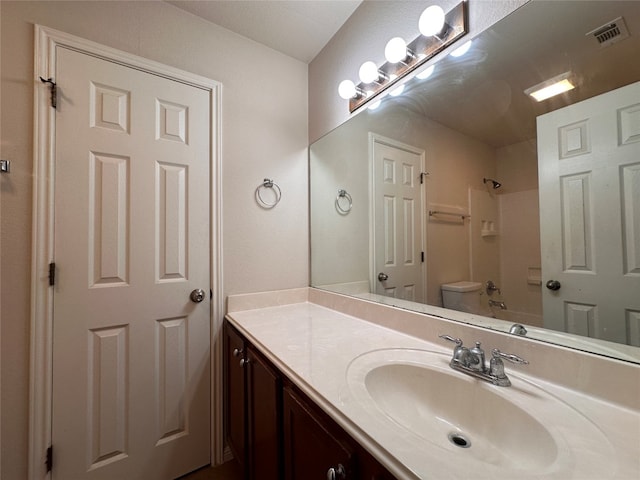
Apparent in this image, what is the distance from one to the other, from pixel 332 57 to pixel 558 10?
3.63 feet

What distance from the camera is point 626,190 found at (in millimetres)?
666

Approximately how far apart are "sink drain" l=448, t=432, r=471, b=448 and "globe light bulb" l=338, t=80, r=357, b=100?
1.48 m

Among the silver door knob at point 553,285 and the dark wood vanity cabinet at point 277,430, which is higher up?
the silver door knob at point 553,285

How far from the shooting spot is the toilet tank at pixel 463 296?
3.14ft

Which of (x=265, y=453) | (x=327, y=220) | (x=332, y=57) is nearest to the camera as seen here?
(x=265, y=453)

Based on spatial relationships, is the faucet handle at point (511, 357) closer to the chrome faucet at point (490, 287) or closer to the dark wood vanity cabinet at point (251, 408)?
the chrome faucet at point (490, 287)

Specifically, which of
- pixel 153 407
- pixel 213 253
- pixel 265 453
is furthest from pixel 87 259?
pixel 265 453

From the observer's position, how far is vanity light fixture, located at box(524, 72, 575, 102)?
76cm

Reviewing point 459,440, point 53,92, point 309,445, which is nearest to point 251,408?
point 309,445

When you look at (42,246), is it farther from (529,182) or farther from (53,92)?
(529,182)

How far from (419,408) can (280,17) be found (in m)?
1.89

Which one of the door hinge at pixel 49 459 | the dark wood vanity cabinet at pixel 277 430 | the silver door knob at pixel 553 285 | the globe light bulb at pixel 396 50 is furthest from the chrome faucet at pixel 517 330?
the door hinge at pixel 49 459

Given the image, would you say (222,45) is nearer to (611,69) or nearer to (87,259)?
(87,259)

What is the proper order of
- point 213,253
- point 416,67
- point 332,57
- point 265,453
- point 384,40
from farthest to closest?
point 332,57 < point 213,253 < point 384,40 < point 416,67 < point 265,453
